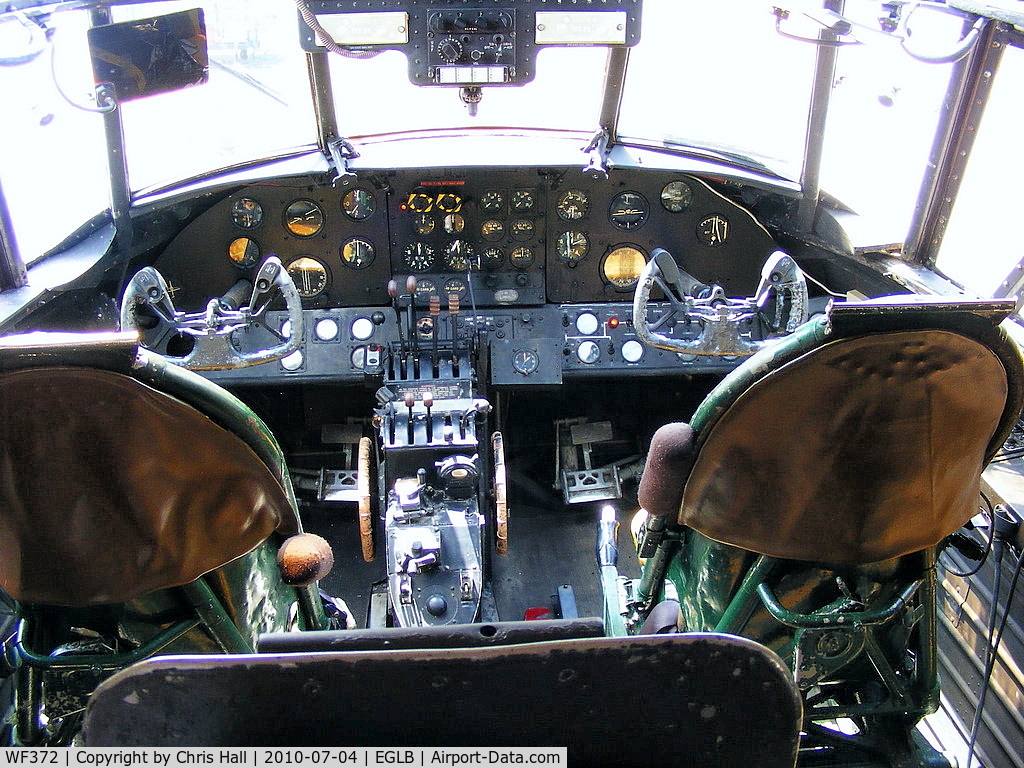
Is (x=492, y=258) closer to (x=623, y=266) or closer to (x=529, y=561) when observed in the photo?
(x=623, y=266)

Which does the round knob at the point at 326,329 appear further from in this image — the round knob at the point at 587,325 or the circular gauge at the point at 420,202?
the round knob at the point at 587,325

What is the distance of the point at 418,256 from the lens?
167 inches

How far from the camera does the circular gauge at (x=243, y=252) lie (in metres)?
4.15

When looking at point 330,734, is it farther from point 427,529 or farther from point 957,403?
point 427,529

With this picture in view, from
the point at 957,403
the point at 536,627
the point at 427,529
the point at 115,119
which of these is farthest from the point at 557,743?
the point at 115,119

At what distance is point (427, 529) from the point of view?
3.21m

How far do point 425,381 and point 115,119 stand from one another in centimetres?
158

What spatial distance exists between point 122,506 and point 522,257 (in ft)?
9.51

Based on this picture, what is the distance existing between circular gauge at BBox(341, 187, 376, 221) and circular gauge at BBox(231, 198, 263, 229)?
0.38 meters

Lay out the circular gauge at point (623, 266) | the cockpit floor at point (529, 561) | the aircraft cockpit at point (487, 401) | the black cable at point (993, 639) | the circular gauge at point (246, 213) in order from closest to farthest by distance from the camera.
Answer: the aircraft cockpit at point (487, 401)
the black cable at point (993, 639)
the cockpit floor at point (529, 561)
the circular gauge at point (246, 213)
the circular gauge at point (623, 266)

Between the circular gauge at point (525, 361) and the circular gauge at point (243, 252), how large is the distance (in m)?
1.28

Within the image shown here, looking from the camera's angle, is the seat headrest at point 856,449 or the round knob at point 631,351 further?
the round knob at point 631,351

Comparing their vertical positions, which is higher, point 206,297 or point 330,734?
point 330,734

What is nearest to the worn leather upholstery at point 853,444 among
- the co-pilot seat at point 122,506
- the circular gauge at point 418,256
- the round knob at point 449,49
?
the co-pilot seat at point 122,506
